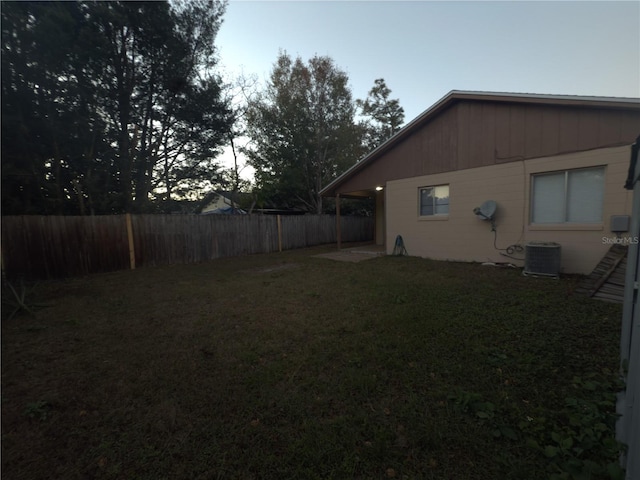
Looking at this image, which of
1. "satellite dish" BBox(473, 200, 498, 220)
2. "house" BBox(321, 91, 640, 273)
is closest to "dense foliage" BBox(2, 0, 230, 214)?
"house" BBox(321, 91, 640, 273)

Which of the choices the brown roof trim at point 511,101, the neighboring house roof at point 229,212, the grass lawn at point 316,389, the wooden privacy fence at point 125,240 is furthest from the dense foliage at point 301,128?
the grass lawn at point 316,389

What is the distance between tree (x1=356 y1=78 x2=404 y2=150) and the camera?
2470 cm

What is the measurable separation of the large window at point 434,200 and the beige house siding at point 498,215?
0.66 feet

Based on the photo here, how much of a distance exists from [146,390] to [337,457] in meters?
1.82

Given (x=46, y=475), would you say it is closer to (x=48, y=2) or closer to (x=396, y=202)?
(x=396, y=202)

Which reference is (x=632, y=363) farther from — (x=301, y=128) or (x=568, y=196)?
(x=301, y=128)

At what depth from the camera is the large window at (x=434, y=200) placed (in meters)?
8.45

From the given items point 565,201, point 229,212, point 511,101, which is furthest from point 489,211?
point 229,212

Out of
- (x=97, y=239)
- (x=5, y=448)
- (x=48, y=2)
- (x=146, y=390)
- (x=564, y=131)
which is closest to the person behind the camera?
(x=5, y=448)

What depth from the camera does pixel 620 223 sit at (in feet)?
17.0

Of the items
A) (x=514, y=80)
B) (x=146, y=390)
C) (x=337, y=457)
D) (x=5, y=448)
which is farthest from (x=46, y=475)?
(x=514, y=80)

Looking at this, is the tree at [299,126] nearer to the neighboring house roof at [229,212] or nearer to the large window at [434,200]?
the neighboring house roof at [229,212]

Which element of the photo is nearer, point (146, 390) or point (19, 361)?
point (146, 390)

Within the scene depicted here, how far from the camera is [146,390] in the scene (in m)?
2.28
